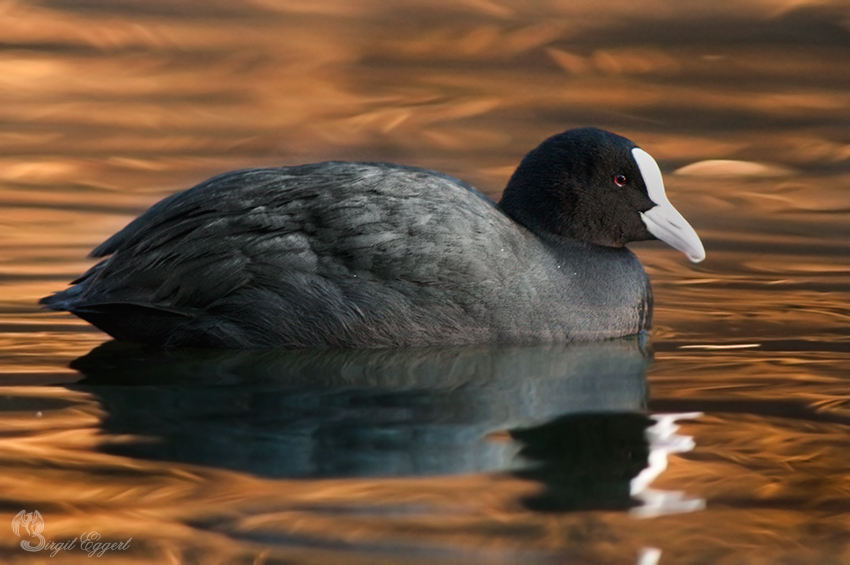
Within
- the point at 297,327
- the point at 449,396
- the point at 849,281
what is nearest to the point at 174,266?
the point at 297,327

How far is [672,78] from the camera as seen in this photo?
1139cm

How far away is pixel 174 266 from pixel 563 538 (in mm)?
2332

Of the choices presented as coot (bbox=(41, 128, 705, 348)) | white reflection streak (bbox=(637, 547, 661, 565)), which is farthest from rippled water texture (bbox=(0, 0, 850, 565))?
coot (bbox=(41, 128, 705, 348))

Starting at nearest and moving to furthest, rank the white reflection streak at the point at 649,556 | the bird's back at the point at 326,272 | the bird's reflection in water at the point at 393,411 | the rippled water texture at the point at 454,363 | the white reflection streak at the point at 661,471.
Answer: the white reflection streak at the point at 649,556 < the rippled water texture at the point at 454,363 < the white reflection streak at the point at 661,471 < the bird's reflection in water at the point at 393,411 < the bird's back at the point at 326,272

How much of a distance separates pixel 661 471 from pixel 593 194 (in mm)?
1891

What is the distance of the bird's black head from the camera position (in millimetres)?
5473

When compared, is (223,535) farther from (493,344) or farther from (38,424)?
(493,344)
